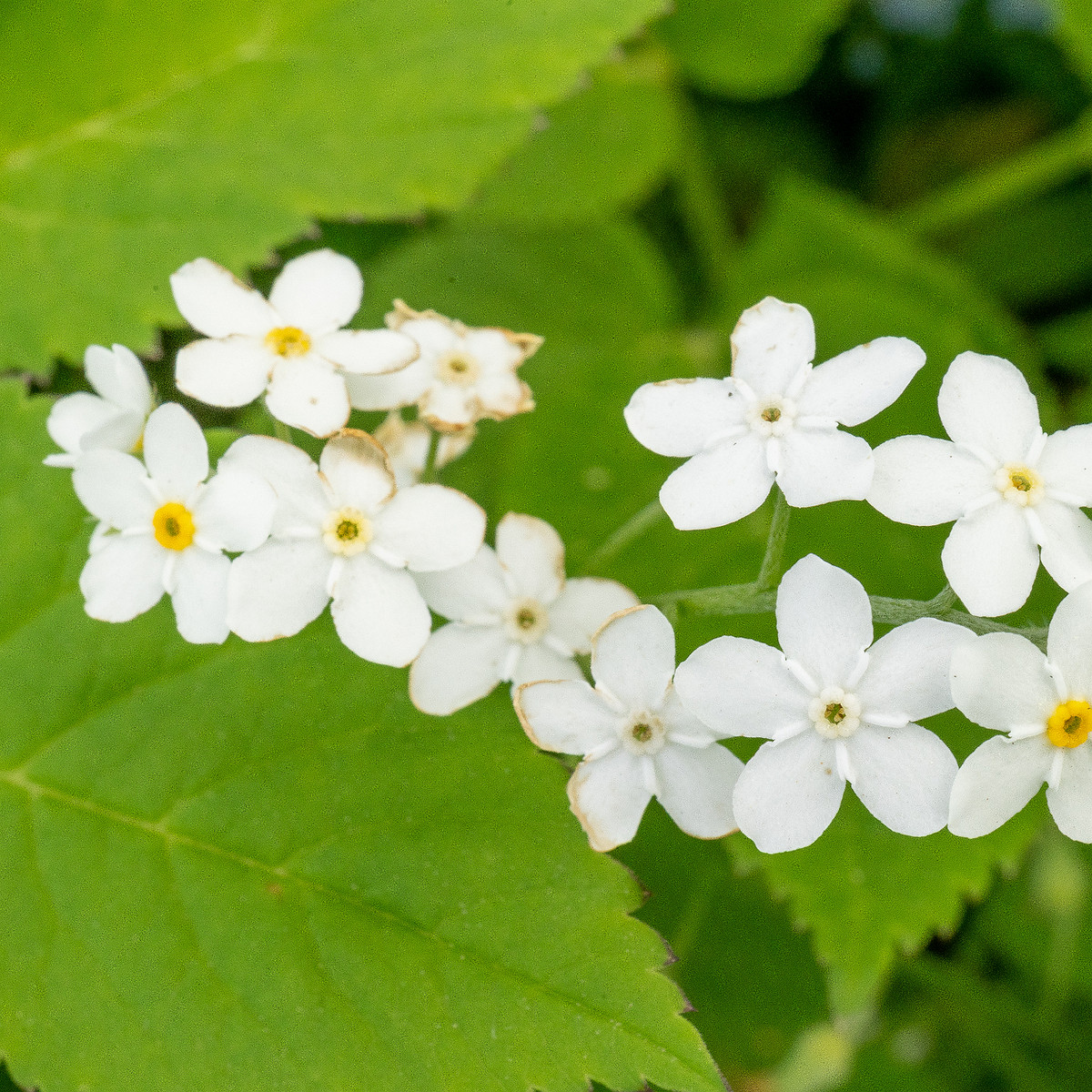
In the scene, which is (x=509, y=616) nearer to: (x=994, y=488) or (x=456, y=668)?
(x=456, y=668)

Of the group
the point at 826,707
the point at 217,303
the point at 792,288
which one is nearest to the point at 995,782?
the point at 826,707

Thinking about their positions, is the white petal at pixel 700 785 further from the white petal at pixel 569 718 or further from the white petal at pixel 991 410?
the white petal at pixel 991 410

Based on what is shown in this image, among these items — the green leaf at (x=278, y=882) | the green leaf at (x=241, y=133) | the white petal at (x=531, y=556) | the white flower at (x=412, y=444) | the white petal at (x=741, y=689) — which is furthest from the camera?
the green leaf at (x=241, y=133)

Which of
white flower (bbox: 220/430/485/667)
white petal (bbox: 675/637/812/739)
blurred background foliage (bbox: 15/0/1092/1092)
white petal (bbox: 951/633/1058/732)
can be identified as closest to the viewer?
white petal (bbox: 951/633/1058/732)

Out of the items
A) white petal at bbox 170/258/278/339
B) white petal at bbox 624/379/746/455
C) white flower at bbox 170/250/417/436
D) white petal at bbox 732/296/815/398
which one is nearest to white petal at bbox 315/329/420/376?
white flower at bbox 170/250/417/436

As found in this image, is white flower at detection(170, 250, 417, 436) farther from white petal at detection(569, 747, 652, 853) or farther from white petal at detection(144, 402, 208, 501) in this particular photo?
white petal at detection(569, 747, 652, 853)

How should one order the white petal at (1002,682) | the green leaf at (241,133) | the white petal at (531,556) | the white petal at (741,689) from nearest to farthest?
the white petal at (1002,682) → the white petal at (741,689) → the white petal at (531,556) → the green leaf at (241,133)

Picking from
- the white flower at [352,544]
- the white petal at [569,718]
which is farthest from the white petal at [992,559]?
the white flower at [352,544]

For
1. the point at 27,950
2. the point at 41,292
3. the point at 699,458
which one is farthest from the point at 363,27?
the point at 27,950
